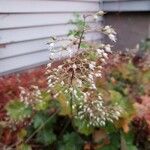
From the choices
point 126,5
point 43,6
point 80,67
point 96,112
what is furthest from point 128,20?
point 80,67

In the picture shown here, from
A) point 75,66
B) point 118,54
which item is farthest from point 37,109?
point 118,54

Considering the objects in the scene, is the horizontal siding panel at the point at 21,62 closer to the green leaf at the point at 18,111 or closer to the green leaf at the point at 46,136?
the green leaf at the point at 18,111

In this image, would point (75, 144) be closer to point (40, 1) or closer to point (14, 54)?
point (14, 54)

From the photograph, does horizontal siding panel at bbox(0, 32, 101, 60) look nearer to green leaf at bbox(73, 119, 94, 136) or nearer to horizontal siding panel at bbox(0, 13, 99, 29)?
horizontal siding panel at bbox(0, 13, 99, 29)

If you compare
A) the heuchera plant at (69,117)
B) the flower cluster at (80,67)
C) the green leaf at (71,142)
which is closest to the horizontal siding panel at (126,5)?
the heuchera plant at (69,117)

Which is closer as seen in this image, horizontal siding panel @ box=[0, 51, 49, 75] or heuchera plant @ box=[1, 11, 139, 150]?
heuchera plant @ box=[1, 11, 139, 150]

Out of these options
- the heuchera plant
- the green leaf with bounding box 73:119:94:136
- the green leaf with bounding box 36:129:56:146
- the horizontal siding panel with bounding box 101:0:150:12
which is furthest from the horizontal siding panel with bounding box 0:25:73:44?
the green leaf with bounding box 73:119:94:136
